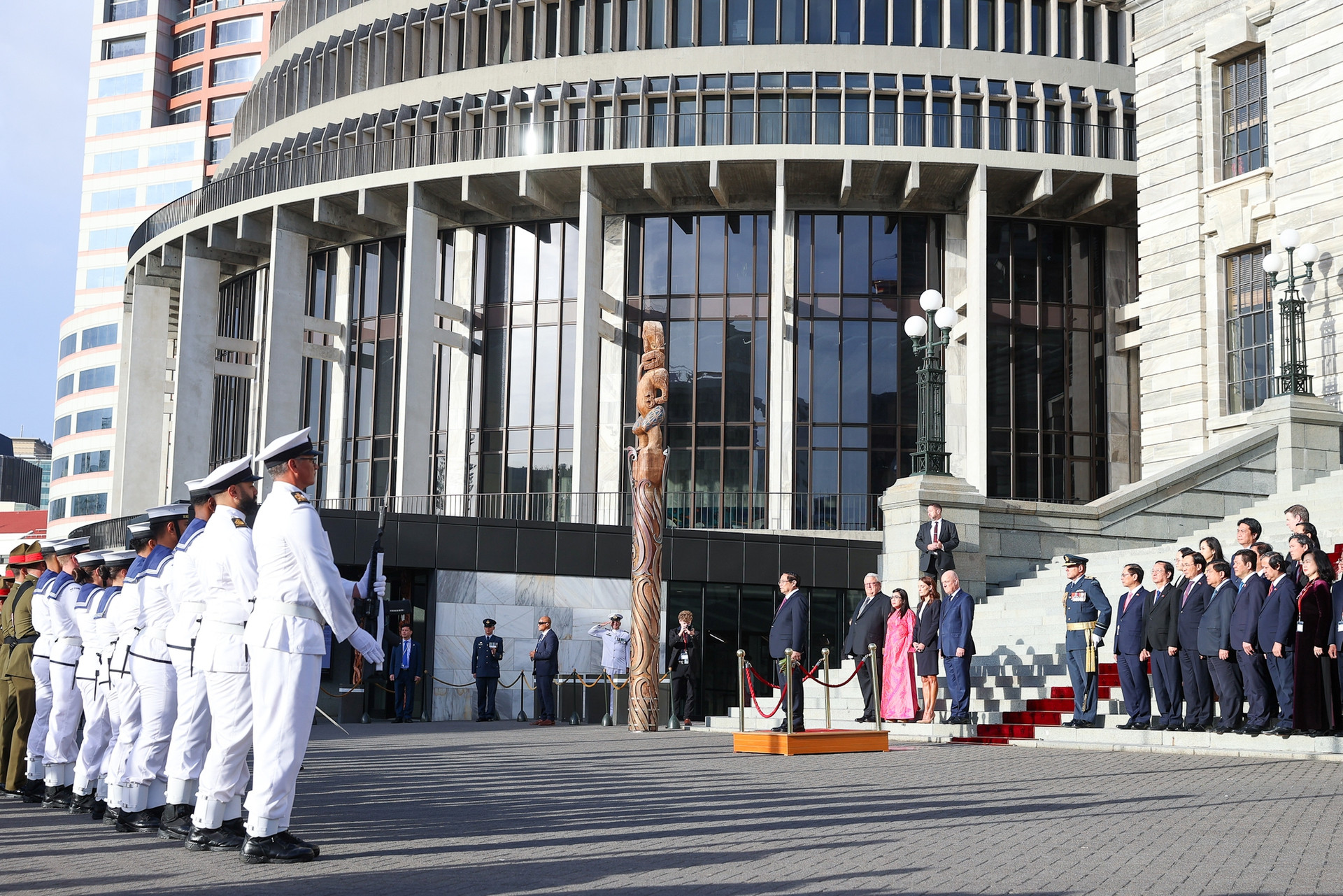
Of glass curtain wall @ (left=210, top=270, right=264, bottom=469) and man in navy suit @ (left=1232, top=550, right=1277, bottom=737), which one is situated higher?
glass curtain wall @ (left=210, top=270, right=264, bottom=469)

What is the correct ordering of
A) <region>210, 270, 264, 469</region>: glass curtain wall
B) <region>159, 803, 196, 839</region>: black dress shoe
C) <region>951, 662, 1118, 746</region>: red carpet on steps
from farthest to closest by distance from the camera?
1. <region>210, 270, 264, 469</region>: glass curtain wall
2. <region>951, 662, 1118, 746</region>: red carpet on steps
3. <region>159, 803, 196, 839</region>: black dress shoe

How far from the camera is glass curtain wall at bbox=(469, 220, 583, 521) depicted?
39.0 meters

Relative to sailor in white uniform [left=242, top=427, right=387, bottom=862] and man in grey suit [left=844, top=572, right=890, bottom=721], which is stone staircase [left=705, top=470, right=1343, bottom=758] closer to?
man in grey suit [left=844, top=572, right=890, bottom=721]

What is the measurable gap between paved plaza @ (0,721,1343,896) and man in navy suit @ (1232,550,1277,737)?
67 centimetres

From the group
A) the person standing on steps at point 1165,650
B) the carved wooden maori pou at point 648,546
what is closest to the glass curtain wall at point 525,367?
the carved wooden maori pou at point 648,546

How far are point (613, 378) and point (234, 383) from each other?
16.4m

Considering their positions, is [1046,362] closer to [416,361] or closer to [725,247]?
[725,247]

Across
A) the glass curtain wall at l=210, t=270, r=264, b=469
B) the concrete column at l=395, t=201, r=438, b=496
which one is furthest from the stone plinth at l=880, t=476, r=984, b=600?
the glass curtain wall at l=210, t=270, r=264, b=469

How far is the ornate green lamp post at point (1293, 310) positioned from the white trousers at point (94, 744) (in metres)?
20.5

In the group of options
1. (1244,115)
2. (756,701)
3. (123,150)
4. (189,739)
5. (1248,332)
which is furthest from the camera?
(123,150)

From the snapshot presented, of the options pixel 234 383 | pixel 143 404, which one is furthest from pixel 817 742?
pixel 234 383

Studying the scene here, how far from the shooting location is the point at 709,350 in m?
38.9

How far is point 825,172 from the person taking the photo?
37594mm

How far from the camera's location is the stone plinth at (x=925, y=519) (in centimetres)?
2294
